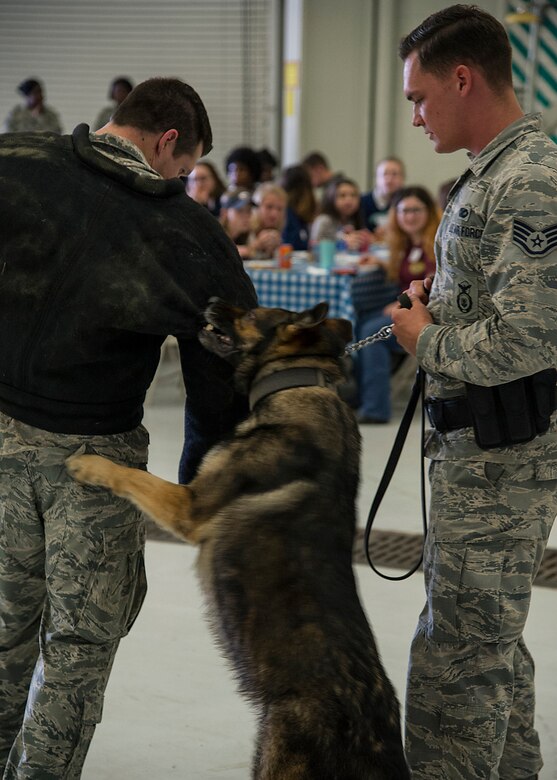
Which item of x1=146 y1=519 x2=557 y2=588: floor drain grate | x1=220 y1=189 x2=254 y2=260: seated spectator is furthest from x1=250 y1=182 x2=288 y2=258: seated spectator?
x1=146 y1=519 x2=557 y2=588: floor drain grate

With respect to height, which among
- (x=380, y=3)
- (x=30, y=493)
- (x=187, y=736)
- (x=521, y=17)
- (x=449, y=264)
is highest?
(x=380, y=3)

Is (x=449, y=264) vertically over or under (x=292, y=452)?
over

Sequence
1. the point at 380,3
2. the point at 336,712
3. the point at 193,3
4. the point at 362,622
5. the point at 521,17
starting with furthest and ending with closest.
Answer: the point at 193,3
the point at 380,3
the point at 521,17
the point at 362,622
the point at 336,712

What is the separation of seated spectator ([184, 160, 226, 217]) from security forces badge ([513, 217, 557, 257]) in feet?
17.6

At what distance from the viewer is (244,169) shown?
8.16 m

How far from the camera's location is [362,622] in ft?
5.88

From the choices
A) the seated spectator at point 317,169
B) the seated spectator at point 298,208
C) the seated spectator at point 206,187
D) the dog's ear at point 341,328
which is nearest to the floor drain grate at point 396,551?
the dog's ear at point 341,328

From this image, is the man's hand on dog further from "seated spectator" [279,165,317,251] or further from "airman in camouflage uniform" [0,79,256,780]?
"seated spectator" [279,165,317,251]

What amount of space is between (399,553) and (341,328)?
1974 mm

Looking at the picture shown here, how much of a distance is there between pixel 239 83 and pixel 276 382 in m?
9.47

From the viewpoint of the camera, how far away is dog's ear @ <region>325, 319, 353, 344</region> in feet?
6.73

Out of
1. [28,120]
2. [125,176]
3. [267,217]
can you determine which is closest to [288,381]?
[125,176]

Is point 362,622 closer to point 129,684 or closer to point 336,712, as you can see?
point 336,712

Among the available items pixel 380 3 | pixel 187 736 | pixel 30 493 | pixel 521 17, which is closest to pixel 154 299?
pixel 30 493
